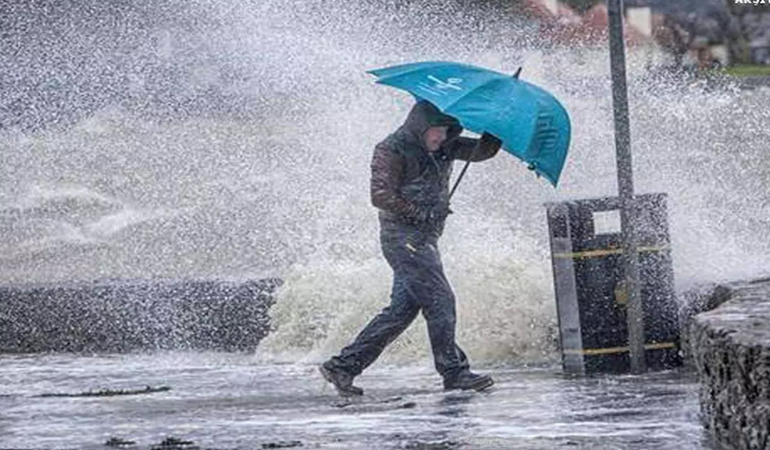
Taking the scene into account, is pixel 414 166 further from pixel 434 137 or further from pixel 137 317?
pixel 137 317

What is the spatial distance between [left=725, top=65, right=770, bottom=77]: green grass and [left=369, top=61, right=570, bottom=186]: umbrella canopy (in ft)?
34.2

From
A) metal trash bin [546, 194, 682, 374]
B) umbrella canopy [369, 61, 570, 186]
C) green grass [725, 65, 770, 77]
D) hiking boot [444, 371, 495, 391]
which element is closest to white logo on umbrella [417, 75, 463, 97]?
umbrella canopy [369, 61, 570, 186]

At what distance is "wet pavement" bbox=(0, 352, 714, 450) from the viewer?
9984 millimetres

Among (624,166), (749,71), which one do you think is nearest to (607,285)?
(624,166)

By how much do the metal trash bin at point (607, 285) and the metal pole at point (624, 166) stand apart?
0.14 meters

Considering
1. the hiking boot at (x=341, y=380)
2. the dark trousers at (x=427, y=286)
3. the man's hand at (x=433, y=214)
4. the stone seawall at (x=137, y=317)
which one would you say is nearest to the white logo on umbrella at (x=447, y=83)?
the man's hand at (x=433, y=214)

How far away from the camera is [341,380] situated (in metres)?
12.2

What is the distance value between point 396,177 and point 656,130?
22.9ft

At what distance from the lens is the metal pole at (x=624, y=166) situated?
39.0 ft

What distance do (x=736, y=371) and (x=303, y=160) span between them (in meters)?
11.6

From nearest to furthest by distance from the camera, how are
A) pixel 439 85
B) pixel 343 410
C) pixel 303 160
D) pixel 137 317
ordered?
pixel 343 410 < pixel 439 85 < pixel 137 317 < pixel 303 160

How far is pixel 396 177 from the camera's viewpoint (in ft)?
39.4

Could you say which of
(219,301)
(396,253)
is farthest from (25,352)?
(396,253)

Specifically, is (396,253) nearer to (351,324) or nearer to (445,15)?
(351,324)
